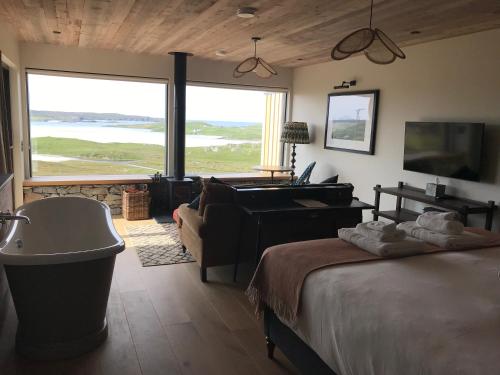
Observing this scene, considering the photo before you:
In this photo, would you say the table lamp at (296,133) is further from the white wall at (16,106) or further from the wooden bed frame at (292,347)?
the wooden bed frame at (292,347)

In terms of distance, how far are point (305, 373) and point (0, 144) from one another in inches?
123

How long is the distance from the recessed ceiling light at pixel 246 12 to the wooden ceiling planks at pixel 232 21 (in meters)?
0.07

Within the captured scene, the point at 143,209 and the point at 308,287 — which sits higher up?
the point at 308,287

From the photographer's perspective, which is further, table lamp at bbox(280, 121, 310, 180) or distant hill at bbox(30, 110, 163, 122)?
table lamp at bbox(280, 121, 310, 180)

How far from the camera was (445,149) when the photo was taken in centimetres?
431

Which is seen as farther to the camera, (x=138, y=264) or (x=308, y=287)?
(x=138, y=264)

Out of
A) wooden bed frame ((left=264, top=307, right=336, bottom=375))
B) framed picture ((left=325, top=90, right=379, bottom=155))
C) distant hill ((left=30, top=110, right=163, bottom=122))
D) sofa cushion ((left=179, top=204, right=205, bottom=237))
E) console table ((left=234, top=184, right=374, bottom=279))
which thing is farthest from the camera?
distant hill ((left=30, top=110, right=163, bottom=122))

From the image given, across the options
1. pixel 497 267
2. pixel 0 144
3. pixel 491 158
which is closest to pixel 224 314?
pixel 497 267

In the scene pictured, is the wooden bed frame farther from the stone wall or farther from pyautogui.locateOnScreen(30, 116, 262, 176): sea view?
pyautogui.locateOnScreen(30, 116, 262, 176): sea view

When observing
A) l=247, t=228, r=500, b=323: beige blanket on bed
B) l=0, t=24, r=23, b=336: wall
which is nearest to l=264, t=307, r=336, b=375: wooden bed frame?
l=247, t=228, r=500, b=323: beige blanket on bed

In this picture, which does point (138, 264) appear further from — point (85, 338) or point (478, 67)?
point (478, 67)

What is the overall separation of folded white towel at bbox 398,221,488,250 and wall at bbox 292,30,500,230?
177cm

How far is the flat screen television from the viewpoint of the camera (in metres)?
4.01

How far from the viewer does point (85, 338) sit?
2561mm
